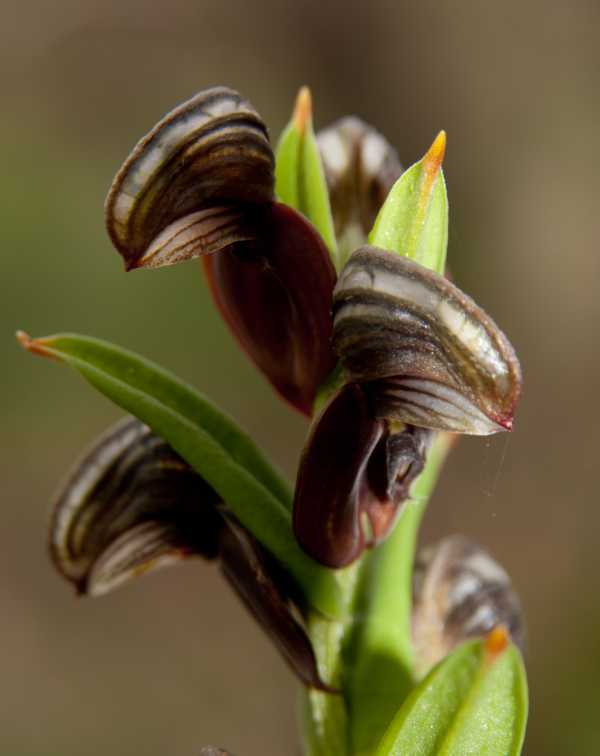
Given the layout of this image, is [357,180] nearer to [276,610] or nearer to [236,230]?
[236,230]

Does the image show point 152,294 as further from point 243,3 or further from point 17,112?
point 243,3

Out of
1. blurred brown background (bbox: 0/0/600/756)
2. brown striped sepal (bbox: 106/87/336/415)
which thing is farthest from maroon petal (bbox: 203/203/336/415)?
blurred brown background (bbox: 0/0/600/756)

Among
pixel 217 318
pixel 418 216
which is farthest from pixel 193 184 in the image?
pixel 217 318

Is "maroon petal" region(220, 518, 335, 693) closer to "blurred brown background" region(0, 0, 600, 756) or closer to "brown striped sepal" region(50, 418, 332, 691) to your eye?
"brown striped sepal" region(50, 418, 332, 691)

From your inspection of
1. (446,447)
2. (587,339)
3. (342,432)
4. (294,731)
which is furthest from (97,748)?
(342,432)

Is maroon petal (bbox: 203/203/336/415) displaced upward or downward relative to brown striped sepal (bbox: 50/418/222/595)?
A: upward

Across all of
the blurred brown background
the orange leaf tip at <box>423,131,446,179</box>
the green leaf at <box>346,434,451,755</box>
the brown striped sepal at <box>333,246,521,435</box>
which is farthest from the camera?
the blurred brown background

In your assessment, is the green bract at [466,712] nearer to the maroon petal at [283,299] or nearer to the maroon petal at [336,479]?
the maroon petal at [336,479]

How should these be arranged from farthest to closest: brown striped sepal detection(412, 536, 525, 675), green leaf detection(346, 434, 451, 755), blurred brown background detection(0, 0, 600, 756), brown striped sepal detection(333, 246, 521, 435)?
blurred brown background detection(0, 0, 600, 756) < brown striped sepal detection(412, 536, 525, 675) < green leaf detection(346, 434, 451, 755) < brown striped sepal detection(333, 246, 521, 435)

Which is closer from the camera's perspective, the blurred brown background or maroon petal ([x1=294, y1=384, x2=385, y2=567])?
maroon petal ([x1=294, y1=384, x2=385, y2=567])
